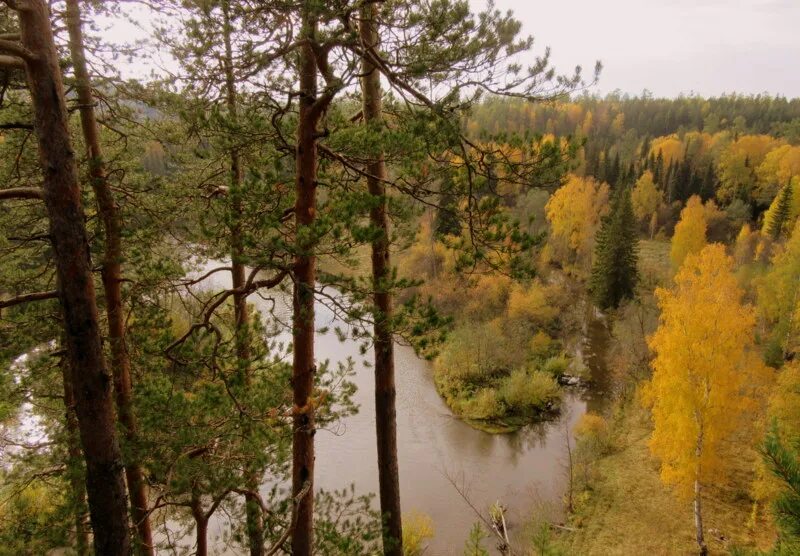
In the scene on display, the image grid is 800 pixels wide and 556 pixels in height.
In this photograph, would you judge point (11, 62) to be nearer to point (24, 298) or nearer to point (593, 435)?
point (24, 298)

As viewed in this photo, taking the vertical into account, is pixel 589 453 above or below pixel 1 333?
below

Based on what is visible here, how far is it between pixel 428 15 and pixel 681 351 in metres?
10.5

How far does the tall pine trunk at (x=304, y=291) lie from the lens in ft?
12.7

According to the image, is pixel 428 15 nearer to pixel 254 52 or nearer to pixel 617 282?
pixel 254 52

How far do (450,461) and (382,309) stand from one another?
12.1 metres

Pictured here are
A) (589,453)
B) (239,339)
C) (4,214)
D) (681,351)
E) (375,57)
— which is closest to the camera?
(375,57)

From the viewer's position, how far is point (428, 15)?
162 inches

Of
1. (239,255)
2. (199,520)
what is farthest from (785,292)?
(239,255)

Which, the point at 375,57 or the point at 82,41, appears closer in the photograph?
the point at 375,57

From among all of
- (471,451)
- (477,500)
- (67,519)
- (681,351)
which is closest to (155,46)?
(67,519)

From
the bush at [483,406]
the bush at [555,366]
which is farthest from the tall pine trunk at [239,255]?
the bush at [555,366]

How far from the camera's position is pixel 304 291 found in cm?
393

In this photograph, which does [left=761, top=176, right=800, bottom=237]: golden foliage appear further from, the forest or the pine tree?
the forest

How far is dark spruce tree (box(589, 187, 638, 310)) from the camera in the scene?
2572 centimetres
